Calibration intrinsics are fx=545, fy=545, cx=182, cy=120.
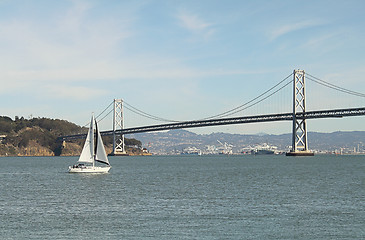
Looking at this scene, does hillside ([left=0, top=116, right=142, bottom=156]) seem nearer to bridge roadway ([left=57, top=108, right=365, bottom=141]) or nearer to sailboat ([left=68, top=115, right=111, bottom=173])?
bridge roadway ([left=57, top=108, right=365, bottom=141])

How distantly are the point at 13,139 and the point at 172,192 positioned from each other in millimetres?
153112

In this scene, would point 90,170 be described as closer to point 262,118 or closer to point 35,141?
point 262,118

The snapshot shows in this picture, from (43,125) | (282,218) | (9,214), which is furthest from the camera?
(43,125)

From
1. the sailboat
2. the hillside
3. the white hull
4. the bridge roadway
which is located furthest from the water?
the hillside

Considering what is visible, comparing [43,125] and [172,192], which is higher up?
[43,125]

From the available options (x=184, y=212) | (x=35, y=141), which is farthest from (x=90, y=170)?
(x=35, y=141)

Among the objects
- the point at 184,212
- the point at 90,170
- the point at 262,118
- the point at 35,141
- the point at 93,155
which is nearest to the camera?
the point at 184,212

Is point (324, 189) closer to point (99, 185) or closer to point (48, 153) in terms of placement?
point (99, 185)

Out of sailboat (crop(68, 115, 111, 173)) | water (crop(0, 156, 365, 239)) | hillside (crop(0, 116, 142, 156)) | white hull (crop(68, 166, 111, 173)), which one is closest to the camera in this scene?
water (crop(0, 156, 365, 239))

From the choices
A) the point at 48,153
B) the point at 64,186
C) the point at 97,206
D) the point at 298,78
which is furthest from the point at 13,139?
the point at 97,206

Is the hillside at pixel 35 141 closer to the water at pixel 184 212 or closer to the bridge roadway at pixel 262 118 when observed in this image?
the bridge roadway at pixel 262 118

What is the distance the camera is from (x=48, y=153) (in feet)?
580

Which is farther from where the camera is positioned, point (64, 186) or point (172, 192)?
point (64, 186)

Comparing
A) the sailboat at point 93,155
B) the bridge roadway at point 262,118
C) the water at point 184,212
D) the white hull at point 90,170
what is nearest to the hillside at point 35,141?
the bridge roadway at point 262,118
